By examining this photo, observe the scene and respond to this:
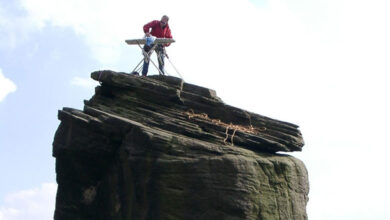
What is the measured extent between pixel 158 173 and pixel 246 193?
2.81 m

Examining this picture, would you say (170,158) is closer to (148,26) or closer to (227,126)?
(227,126)

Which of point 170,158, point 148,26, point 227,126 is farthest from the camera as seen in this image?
point 148,26

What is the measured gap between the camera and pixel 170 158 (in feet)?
59.7

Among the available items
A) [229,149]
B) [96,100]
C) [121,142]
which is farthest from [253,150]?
[96,100]

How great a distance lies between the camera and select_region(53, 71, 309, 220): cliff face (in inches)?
707

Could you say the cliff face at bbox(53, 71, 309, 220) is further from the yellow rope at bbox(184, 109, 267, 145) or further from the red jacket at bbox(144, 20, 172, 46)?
the red jacket at bbox(144, 20, 172, 46)

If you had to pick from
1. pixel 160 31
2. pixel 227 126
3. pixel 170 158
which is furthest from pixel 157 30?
pixel 170 158

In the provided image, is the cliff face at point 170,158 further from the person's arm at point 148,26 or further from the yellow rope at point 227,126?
the person's arm at point 148,26

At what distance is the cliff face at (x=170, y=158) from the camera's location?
17953 mm

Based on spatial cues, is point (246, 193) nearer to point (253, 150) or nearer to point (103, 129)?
point (253, 150)

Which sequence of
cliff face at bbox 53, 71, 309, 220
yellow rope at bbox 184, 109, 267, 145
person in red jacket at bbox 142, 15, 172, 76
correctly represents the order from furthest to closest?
person in red jacket at bbox 142, 15, 172, 76 < yellow rope at bbox 184, 109, 267, 145 < cliff face at bbox 53, 71, 309, 220

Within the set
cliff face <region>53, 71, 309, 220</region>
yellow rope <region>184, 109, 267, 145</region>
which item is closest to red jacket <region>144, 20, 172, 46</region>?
cliff face <region>53, 71, 309, 220</region>

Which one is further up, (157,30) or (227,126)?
(157,30)

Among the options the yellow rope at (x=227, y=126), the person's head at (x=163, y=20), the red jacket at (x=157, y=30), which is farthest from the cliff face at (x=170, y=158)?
the person's head at (x=163, y=20)
